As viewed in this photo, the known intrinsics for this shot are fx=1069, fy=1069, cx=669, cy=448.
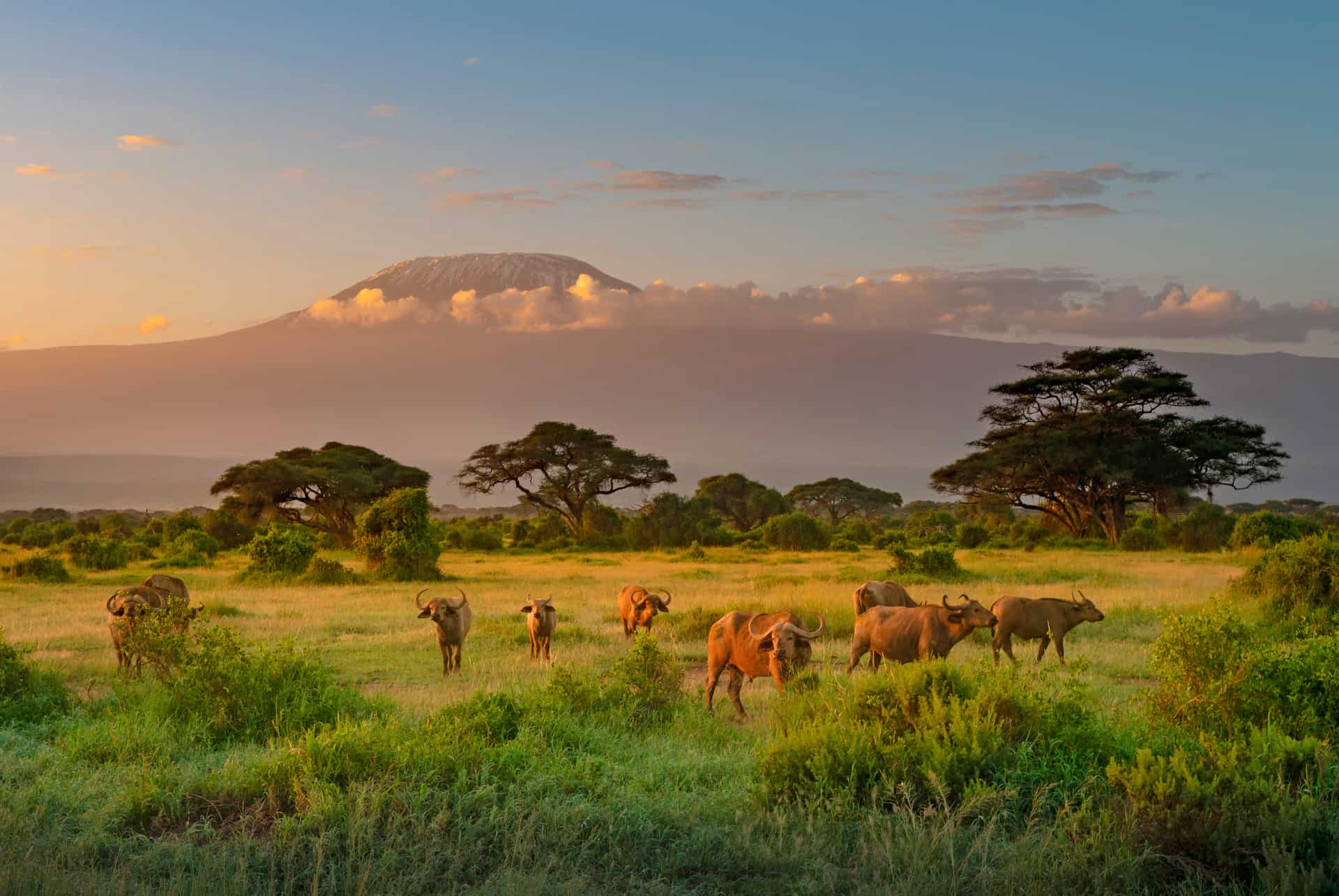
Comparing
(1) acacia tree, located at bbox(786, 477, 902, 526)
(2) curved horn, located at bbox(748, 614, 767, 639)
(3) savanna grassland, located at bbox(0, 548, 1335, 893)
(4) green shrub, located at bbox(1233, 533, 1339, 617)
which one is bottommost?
(1) acacia tree, located at bbox(786, 477, 902, 526)

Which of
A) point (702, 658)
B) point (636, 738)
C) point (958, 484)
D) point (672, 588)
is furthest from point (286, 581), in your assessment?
point (958, 484)

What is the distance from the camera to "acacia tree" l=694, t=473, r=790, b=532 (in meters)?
A: 67.6

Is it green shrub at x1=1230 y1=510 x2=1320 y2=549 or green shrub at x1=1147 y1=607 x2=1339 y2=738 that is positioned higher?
green shrub at x1=1147 y1=607 x2=1339 y2=738

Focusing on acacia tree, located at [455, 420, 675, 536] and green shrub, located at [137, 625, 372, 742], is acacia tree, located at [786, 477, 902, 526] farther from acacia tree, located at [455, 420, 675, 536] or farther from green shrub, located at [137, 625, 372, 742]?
green shrub, located at [137, 625, 372, 742]

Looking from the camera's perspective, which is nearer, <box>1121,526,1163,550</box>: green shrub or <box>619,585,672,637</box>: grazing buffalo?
<box>619,585,672,637</box>: grazing buffalo

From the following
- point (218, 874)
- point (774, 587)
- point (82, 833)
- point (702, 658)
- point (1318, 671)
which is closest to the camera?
point (218, 874)

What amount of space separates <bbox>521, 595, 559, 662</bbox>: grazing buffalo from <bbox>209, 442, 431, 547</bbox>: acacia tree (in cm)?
3591

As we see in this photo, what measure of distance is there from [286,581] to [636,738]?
71.7 ft

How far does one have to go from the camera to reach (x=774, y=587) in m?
24.6

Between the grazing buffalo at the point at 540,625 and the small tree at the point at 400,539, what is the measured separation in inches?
622

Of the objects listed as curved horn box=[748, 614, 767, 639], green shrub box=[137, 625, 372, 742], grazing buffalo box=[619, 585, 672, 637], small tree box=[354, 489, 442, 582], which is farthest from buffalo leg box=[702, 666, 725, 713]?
small tree box=[354, 489, 442, 582]

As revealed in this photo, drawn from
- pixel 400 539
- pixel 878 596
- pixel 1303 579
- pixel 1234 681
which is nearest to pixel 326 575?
pixel 400 539

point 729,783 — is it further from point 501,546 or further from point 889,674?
point 501,546

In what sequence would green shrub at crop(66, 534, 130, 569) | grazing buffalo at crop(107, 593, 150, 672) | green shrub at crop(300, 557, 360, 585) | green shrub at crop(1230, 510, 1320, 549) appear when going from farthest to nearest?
1. green shrub at crop(1230, 510, 1320, 549)
2. green shrub at crop(66, 534, 130, 569)
3. green shrub at crop(300, 557, 360, 585)
4. grazing buffalo at crop(107, 593, 150, 672)
